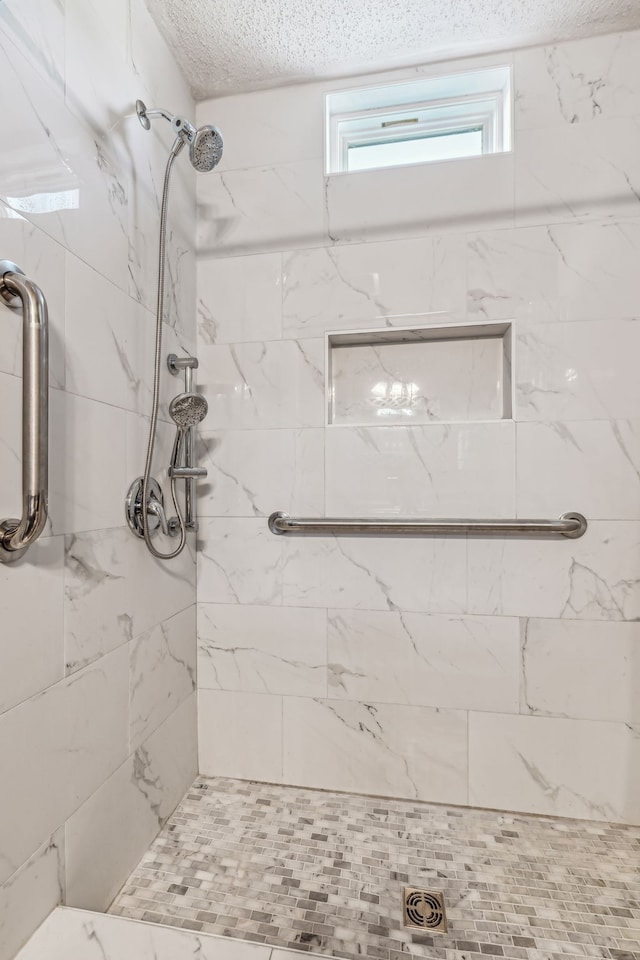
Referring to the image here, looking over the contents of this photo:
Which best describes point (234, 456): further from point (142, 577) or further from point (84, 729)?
point (84, 729)

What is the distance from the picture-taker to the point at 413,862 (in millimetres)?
1251

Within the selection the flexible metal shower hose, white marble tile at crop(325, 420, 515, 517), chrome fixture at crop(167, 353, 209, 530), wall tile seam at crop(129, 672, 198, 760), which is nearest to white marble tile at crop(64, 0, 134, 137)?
the flexible metal shower hose

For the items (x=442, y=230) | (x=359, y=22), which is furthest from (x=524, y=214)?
(x=359, y=22)

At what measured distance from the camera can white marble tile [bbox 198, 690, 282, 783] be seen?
62.8 inches

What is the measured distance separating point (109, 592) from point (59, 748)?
32cm

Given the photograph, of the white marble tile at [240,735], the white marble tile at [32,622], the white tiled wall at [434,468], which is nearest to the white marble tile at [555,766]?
the white tiled wall at [434,468]

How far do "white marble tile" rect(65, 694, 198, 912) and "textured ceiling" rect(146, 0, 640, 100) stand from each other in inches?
78.3

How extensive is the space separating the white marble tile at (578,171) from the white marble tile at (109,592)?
1.46 meters

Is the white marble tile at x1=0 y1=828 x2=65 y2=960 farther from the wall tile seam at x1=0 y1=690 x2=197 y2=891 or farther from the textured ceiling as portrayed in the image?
the textured ceiling

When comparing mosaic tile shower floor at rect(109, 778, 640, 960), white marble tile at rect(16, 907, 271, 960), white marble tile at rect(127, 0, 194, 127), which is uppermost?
white marble tile at rect(127, 0, 194, 127)

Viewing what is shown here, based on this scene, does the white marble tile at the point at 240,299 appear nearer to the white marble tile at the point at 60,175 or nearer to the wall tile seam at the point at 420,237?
the wall tile seam at the point at 420,237

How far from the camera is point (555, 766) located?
1.43 meters

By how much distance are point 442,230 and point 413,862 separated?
176 cm

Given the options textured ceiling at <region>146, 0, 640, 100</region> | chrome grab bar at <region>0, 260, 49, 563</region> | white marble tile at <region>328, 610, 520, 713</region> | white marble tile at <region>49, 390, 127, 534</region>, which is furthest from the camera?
white marble tile at <region>328, 610, 520, 713</region>
